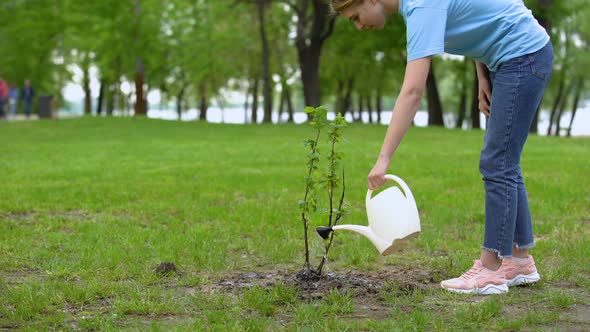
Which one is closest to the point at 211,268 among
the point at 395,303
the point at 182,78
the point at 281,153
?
the point at 395,303

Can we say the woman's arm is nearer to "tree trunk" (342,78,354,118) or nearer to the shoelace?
the shoelace

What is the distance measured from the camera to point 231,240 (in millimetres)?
5211

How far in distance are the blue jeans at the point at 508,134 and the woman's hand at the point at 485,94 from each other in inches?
5.7

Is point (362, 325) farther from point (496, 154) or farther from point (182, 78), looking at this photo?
point (182, 78)

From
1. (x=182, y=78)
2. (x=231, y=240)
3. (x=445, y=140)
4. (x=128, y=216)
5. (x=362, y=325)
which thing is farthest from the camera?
(x=182, y=78)

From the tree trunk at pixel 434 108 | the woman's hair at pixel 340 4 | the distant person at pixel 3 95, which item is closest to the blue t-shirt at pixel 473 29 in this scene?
the woman's hair at pixel 340 4

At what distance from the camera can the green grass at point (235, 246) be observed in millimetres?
3305

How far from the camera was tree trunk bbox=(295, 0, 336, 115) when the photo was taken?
25.0 metres

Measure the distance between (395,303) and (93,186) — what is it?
534 cm

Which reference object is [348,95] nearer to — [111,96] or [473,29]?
[111,96]

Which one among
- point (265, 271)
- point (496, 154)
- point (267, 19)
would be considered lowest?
point (265, 271)

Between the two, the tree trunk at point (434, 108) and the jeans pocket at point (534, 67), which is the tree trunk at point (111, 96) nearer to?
the tree trunk at point (434, 108)

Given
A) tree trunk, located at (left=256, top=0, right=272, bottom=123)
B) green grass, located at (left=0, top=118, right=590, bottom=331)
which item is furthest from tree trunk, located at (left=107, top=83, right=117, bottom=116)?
green grass, located at (left=0, top=118, right=590, bottom=331)

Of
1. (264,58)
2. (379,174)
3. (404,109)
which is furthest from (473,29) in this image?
(264,58)
